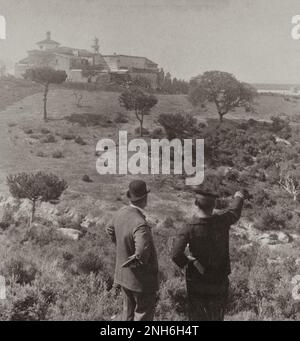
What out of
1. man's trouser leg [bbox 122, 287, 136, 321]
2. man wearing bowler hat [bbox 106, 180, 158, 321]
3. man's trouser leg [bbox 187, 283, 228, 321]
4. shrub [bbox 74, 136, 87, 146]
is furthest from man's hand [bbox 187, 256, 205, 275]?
shrub [bbox 74, 136, 87, 146]

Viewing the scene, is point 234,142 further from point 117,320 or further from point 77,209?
point 117,320

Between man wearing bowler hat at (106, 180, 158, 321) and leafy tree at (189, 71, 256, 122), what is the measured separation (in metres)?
31.3

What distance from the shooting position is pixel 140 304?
189 inches

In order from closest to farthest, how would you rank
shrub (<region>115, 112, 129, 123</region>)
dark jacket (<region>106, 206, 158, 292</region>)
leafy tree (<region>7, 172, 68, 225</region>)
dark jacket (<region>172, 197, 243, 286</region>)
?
dark jacket (<region>106, 206, 158, 292</region>), dark jacket (<region>172, 197, 243, 286</region>), leafy tree (<region>7, 172, 68, 225</region>), shrub (<region>115, 112, 129, 123</region>)

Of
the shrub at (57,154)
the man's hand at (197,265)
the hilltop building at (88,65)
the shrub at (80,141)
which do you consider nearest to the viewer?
the man's hand at (197,265)

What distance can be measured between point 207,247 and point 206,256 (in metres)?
0.11

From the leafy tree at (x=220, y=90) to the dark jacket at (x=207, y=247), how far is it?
31.1m

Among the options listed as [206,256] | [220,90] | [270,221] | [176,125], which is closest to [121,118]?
[176,125]

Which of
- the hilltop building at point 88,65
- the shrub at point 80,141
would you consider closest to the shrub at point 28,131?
the shrub at point 80,141

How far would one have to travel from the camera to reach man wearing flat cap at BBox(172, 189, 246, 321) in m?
4.69

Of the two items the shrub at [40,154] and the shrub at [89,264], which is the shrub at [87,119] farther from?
the shrub at [89,264]

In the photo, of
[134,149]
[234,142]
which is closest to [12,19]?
[134,149]

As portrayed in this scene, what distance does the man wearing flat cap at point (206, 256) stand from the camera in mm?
4691

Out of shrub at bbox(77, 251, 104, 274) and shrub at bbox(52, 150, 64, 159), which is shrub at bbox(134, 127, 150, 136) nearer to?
shrub at bbox(52, 150, 64, 159)
